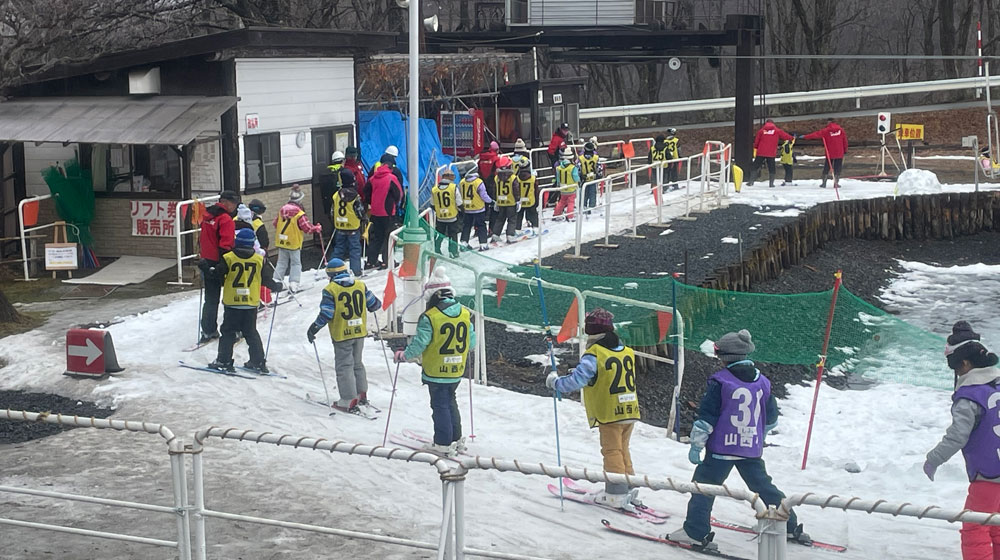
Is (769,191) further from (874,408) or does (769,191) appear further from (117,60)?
(117,60)

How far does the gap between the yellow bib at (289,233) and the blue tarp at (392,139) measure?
7389 mm

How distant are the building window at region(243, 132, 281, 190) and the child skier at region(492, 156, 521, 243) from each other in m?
3.86

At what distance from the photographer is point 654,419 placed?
551 inches

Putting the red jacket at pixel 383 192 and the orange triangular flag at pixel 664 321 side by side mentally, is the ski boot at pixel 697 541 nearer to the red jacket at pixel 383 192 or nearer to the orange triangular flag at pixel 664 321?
the orange triangular flag at pixel 664 321

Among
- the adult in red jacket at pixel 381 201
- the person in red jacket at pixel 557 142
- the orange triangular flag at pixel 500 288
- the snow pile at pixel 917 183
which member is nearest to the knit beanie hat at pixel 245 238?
Answer: the orange triangular flag at pixel 500 288

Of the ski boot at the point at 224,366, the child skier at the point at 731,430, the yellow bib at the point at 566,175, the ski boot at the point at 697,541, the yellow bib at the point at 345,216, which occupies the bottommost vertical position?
the ski boot at the point at 697,541

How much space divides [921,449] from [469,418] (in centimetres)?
521

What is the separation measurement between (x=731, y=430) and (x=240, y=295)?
21.7 feet

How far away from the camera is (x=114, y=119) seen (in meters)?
18.8

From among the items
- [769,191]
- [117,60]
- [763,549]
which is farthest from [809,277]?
[763,549]

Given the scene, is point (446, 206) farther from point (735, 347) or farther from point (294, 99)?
point (735, 347)

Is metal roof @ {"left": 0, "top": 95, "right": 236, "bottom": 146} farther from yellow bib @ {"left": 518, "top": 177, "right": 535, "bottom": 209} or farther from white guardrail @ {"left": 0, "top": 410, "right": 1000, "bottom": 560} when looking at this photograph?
white guardrail @ {"left": 0, "top": 410, "right": 1000, "bottom": 560}

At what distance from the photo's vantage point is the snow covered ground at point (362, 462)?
336 inches

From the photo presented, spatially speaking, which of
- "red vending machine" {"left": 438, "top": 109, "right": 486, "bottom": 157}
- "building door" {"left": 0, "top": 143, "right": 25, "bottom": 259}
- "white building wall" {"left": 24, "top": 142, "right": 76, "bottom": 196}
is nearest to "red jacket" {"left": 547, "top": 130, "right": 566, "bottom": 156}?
"red vending machine" {"left": 438, "top": 109, "right": 486, "bottom": 157}
